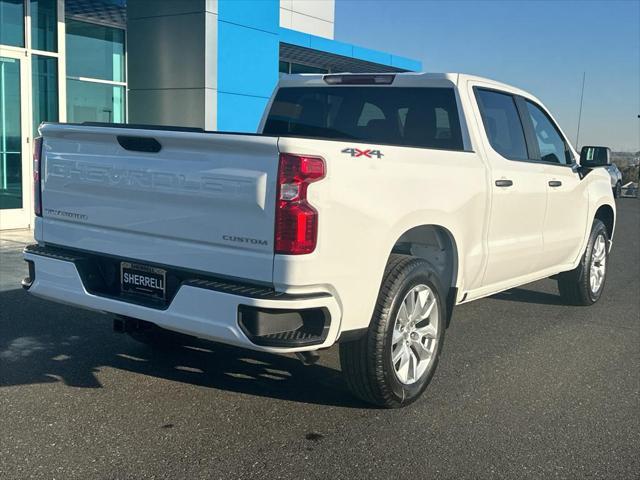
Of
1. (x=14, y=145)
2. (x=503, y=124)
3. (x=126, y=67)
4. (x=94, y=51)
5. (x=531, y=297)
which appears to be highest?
(x=94, y=51)

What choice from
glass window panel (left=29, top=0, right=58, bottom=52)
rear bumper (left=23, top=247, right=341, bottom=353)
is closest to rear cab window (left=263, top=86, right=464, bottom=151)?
rear bumper (left=23, top=247, right=341, bottom=353)

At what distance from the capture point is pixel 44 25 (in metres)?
11.7

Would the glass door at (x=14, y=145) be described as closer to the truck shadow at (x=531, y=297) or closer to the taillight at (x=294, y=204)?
the truck shadow at (x=531, y=297)

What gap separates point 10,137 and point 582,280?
874 centimetres

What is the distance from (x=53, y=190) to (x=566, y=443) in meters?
3.29

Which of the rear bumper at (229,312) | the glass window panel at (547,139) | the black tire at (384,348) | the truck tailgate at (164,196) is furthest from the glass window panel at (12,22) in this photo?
the black tire at (384,348)

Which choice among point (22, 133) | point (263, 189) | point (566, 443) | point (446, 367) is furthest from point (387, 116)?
point (22, 133)

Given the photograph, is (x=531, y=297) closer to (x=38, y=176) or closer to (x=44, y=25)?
(x=38, y=176)

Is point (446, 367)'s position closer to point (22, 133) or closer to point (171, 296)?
point (171, 296)

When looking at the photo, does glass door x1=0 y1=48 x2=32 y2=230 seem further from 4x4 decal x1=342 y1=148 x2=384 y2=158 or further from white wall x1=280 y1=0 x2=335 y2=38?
white wall x1=280 y1=0 x2=335 y2=38

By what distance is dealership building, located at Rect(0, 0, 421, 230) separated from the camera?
11.5 meters

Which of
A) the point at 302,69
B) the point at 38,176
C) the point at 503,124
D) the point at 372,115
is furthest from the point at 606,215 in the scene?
the point at 302,69

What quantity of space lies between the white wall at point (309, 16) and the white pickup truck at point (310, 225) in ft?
55.9

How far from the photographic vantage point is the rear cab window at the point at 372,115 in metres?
5.36
